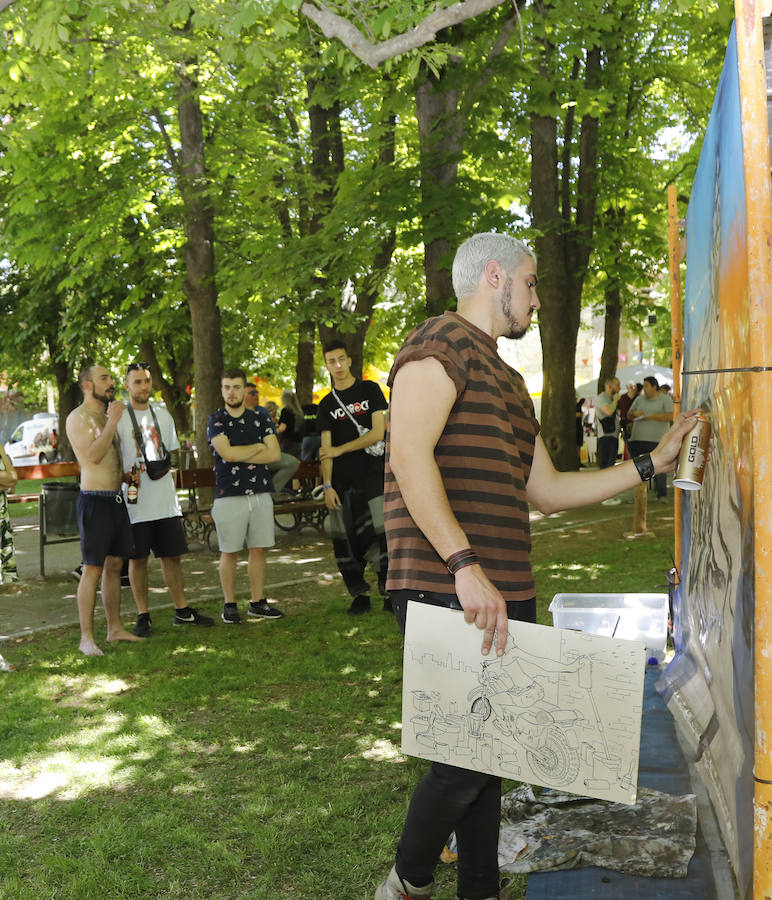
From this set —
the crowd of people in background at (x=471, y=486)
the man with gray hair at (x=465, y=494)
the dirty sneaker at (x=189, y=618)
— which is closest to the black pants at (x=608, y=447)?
the dirty sneaker at (x=189, y=618)

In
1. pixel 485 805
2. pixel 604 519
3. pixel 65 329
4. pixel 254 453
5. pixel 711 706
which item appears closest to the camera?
pixel 485 805

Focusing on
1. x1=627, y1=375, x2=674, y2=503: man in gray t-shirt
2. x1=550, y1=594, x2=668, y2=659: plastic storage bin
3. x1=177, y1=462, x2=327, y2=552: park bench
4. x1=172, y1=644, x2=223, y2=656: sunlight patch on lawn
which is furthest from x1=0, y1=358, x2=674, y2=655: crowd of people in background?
x1=627, y1=375, x2=674, y2=503: man in gray t-shirt

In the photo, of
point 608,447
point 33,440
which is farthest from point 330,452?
point 33,440

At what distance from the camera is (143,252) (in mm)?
16203

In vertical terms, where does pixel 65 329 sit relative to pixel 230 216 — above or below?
below

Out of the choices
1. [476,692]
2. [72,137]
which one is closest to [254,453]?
[476,692]

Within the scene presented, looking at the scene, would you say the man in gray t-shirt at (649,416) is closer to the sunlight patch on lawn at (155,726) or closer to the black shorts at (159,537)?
the black shorts at (159,537)

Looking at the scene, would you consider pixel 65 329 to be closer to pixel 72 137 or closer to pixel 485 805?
pixel 72 137

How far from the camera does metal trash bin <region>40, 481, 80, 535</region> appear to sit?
10.9m

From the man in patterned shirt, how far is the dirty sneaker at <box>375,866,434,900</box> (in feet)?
16.2

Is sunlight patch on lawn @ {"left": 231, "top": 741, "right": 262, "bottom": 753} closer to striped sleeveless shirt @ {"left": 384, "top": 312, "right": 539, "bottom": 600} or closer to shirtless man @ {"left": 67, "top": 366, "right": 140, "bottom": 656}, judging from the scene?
shirtless man @ {"left": 67, "top": 366, "right": 140, "bottom": 656}

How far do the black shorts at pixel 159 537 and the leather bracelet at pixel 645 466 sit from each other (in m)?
4.97

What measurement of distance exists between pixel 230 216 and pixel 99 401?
1005 centimetres

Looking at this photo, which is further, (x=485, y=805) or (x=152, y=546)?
(x=152, y=546)
